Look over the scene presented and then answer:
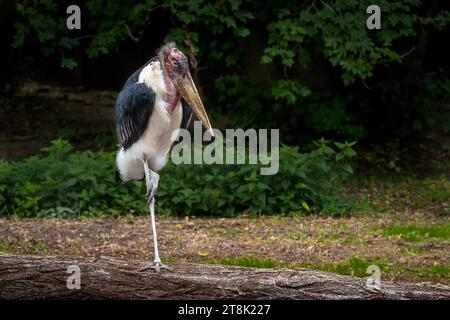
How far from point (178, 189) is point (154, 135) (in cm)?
274

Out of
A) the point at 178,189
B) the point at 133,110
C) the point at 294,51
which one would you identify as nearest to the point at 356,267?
the point at 133,110

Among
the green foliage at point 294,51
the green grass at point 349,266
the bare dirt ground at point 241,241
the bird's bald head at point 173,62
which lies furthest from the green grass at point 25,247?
the green foliage at point 294,51

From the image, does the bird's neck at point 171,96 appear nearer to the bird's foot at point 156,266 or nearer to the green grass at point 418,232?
the bird's foot at point 156,266

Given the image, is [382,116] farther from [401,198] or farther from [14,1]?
[14,1]

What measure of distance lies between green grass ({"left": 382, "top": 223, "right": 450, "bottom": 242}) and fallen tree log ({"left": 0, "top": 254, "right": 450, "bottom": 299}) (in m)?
2.48

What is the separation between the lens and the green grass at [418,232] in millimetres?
7691

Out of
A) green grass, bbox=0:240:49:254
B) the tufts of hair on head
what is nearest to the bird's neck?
the tufts of hair on head

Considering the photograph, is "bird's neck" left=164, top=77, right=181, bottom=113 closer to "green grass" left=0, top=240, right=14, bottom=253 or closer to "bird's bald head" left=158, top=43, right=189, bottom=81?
"bird's bald head" left=158, top=43, right=189, bottom=81

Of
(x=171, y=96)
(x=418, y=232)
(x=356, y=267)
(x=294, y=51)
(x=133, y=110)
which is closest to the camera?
(x=171, y=96)

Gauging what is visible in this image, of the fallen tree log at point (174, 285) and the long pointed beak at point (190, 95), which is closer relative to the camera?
the fallen tree log at point (174, 285)

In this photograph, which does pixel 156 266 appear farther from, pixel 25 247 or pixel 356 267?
pixel 25 247

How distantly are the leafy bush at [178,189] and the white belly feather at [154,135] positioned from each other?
2074 mm

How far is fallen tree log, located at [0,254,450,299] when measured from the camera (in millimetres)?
5129

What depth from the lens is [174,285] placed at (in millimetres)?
5211
